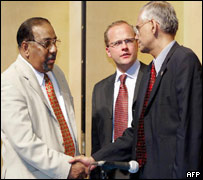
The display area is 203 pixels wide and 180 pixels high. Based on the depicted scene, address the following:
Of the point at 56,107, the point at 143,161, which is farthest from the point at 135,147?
the point at 56,107

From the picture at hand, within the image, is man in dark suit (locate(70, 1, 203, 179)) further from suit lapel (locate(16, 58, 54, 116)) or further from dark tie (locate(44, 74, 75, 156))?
suit lapel (locate(16, 58, 54, 116))

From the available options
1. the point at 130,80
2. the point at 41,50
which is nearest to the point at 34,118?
the point at 41,50

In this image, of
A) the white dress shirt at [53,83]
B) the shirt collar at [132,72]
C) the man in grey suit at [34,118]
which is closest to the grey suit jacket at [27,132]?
the man in grey suit at [34,118]

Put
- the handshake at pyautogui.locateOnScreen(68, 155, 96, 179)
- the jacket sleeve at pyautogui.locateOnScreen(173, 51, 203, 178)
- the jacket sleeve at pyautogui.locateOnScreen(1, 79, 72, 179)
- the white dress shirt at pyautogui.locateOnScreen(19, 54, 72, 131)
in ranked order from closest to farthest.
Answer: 1. the jacket sleeve at pyautogui.locateOnScreen(173, 51, 203, 178)
2. the jacket sleeve at pyautogui.locateOnScreen(1, 79, 72, 179)
3. the handshake at pyautogui.locateOnScreen(68, 155, 96, 179)
4. the white dress shirt at pyautogui.locateOnScreen(19, 54, 72, 131)

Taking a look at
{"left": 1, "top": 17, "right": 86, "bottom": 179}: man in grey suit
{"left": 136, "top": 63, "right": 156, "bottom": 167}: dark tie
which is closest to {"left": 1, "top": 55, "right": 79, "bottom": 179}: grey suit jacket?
{"left": 1, "top": 17, "right": 86, "bottom": 179}: man in grey suit

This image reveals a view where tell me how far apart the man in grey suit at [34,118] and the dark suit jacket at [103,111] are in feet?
1.28

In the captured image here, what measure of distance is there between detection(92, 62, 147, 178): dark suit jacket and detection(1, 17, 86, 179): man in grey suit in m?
0.39

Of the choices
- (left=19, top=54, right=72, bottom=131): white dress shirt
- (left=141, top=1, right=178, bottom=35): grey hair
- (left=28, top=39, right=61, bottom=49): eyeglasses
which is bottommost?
(left=19, top=54, right=72, bottom=131): white dress shirt

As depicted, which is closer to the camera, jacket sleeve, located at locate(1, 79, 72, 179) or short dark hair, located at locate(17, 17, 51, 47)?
jacket sleeve, located at locate(1, 79, 72, 179)

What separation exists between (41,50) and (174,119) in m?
1.08

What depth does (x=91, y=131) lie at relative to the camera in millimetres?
3230

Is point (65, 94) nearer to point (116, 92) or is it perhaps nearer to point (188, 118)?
point (116, 92)

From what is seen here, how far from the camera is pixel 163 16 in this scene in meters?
2.58

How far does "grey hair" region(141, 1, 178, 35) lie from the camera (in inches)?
101
